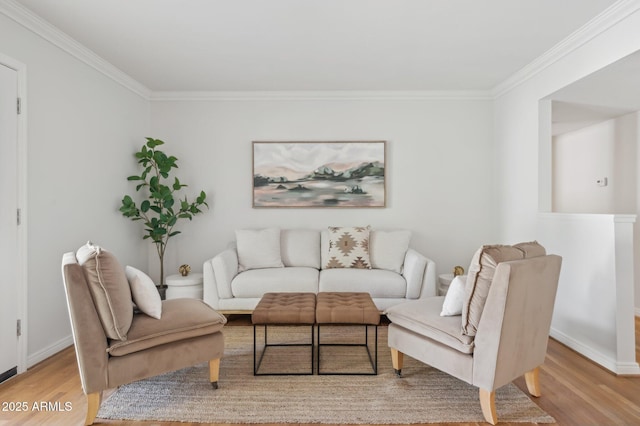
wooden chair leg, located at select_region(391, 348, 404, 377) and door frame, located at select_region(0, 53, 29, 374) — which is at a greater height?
door frame, located at select_region(0, 53, 29, 374)

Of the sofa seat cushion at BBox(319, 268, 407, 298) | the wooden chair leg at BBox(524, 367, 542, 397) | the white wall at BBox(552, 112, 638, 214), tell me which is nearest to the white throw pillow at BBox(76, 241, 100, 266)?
the sofa seat cushion at BBox(319, 268, 407, 298)

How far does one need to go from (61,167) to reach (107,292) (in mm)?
1715

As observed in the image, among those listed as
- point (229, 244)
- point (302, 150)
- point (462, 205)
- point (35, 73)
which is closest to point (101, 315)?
point (35, 73)

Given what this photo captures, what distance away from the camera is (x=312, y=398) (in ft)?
7.73

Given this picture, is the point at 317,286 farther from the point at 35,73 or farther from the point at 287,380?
the point at 35,73

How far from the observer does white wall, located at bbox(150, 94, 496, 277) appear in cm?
468

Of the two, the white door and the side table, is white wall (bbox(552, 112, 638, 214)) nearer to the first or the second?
the side table

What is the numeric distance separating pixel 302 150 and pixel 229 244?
1.45 metres

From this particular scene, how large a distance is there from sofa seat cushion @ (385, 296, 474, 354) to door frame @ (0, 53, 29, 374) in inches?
106

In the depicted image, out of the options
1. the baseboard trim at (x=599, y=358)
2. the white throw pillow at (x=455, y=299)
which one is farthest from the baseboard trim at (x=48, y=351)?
the baseboard trim at (x=599, y=358)

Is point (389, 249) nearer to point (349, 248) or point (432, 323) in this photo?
point (349, 248)

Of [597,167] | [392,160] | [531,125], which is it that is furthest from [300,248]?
[597,167]

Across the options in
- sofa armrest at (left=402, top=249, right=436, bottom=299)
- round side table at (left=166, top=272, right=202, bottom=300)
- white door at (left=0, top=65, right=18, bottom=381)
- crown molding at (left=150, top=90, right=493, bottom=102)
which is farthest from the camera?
crown molding at (left=150, top=90, right=493, bottom=102)

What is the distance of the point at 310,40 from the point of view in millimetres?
3197
